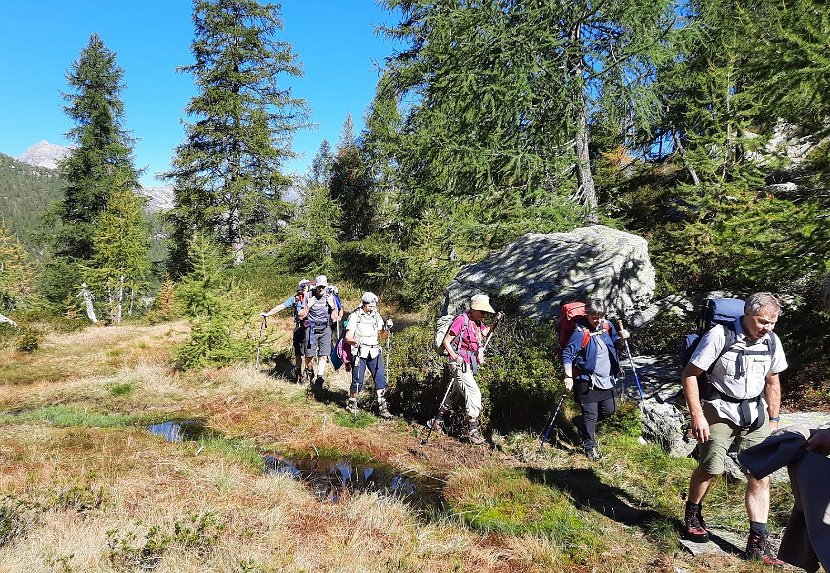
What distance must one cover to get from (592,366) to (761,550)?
2.32 meters

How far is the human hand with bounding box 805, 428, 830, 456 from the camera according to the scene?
A: 2191mm

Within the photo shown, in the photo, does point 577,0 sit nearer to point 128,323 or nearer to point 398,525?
point 398,525

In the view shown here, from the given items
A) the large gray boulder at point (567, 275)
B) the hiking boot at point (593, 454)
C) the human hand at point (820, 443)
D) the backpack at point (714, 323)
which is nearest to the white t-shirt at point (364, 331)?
the large gray boulder at point (567, 275)

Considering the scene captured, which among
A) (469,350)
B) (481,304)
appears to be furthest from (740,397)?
(469,350)

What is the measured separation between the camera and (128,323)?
79.2 ft

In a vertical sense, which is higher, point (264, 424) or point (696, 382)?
point (696, 382)

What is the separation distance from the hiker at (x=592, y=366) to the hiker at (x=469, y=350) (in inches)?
51.1

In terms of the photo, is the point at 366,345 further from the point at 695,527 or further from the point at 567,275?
the point at 695,527

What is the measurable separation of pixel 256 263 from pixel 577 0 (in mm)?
21094

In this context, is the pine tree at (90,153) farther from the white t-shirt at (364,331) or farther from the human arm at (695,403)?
the human arm at (695,403)

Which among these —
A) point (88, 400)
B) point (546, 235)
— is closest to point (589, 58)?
point (546, 235)

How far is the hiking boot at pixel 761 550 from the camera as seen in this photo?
366 cm

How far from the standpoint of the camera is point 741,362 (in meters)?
3.71

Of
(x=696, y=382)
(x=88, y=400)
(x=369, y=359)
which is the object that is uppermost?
(x=696, y=382)
